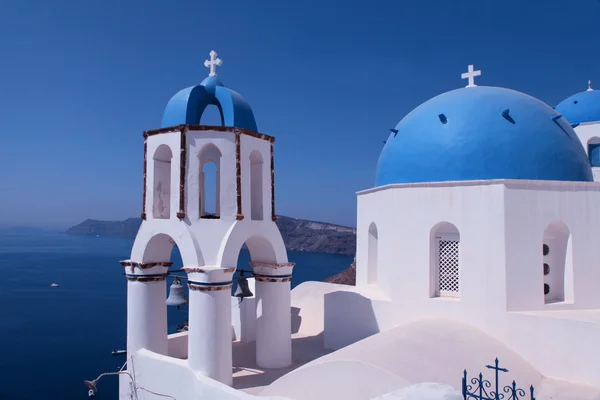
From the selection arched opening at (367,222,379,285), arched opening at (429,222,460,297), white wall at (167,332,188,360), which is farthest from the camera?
arched opening at (367,222,379,285)

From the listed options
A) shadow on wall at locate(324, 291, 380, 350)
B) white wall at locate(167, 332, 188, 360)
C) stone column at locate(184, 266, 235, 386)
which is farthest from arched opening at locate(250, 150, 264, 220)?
white wall at locate(167, 332, 188, 360)

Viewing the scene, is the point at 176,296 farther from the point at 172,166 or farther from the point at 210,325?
the point at 172,166

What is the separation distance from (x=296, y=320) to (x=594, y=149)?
9.78m

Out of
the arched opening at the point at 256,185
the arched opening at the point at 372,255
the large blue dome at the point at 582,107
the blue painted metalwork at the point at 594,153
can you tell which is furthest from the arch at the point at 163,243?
the large blue dome at the point at 582,107

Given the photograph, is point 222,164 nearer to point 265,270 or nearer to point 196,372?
point 265,270

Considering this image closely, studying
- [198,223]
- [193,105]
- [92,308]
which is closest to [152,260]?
[198,223]

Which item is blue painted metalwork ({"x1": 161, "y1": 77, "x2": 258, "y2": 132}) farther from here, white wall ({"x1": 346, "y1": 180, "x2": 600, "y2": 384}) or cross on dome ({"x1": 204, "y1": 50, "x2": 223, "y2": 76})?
white wall ({"x1": 346, "y1": 180, "x2": 600, "y2": 384})

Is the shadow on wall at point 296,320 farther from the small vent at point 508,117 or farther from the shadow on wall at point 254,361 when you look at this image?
the small vent at point 508,117

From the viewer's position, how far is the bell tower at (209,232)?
23.1ft

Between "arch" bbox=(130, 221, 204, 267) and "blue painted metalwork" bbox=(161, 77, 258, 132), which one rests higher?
"blue painted metalwork" bbox=(161, 77, 258, 132)

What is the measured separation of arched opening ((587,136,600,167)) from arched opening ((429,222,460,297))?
7.70 metres

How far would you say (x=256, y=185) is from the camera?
843 cm

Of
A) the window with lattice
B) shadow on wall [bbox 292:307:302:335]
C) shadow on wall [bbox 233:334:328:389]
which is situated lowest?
shadow on wall [bbox 233:334:328:389]

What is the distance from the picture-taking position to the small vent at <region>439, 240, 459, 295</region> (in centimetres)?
830
